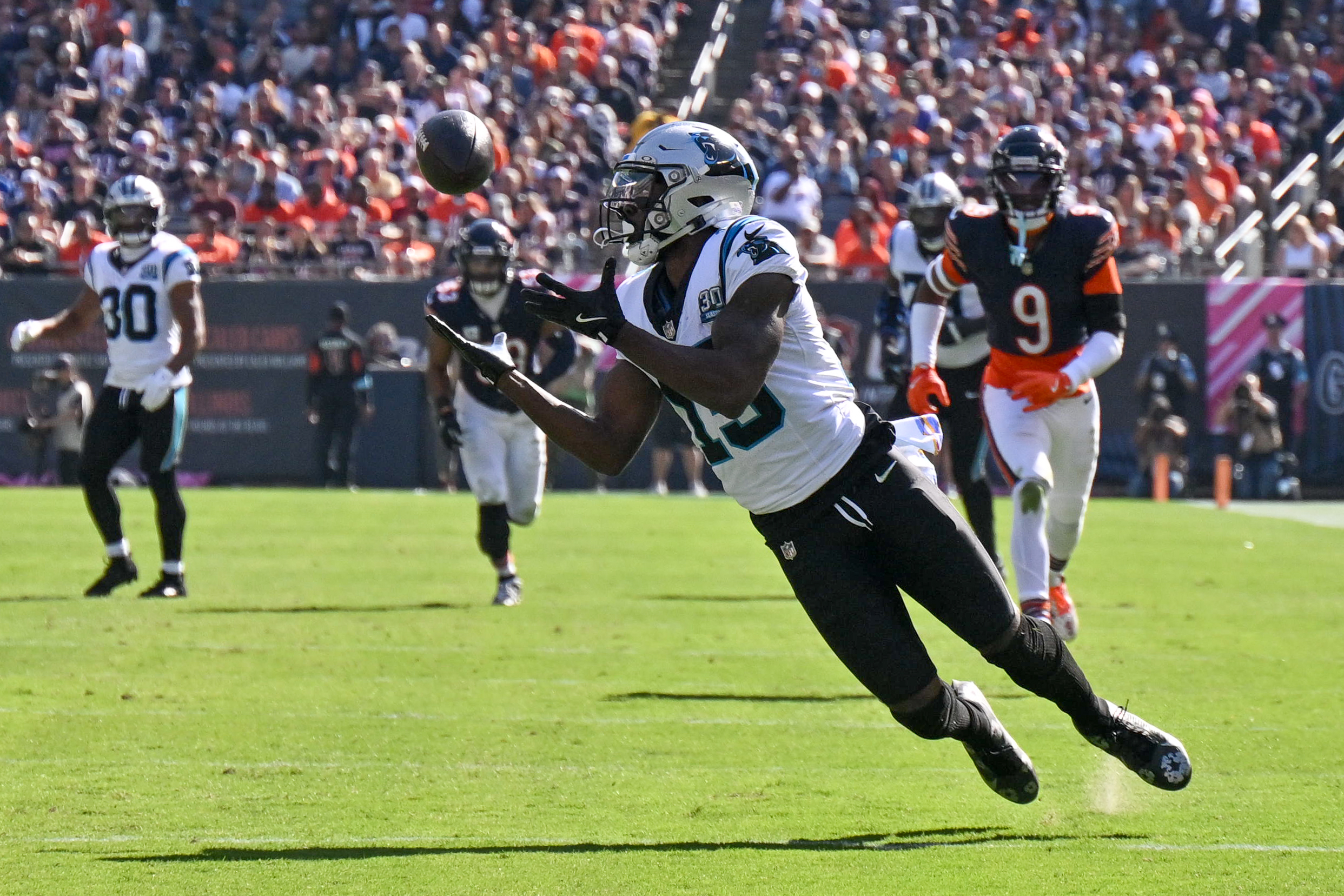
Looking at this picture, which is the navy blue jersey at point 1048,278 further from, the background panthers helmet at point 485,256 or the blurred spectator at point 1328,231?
the blurred spectator at point 1328,231

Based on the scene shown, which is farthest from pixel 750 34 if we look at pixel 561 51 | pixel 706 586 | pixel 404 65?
pixel 706 586

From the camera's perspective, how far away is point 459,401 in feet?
30.4

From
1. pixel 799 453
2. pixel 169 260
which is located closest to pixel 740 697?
pixel 799 453

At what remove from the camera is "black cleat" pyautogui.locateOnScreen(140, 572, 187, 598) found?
9055mm

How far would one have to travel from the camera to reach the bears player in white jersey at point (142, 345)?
878cm

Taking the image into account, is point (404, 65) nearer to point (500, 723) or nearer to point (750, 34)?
point (750, 34)

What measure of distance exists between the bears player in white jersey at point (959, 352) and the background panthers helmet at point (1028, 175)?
185 cm

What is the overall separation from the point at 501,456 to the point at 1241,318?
1012 centimetres

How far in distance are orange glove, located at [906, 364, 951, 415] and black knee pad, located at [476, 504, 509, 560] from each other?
8.96 ft

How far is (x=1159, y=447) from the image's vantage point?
55.5 ft

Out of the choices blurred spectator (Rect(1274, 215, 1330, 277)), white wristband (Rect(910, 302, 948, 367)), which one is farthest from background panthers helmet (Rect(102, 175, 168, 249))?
blurred spectator (Rect(1274, 215, 1330, 277))

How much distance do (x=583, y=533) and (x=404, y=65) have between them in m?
9.20

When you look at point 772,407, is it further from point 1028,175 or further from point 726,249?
point 1028,175

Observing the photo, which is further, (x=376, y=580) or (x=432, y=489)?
(x=432, y=489)
